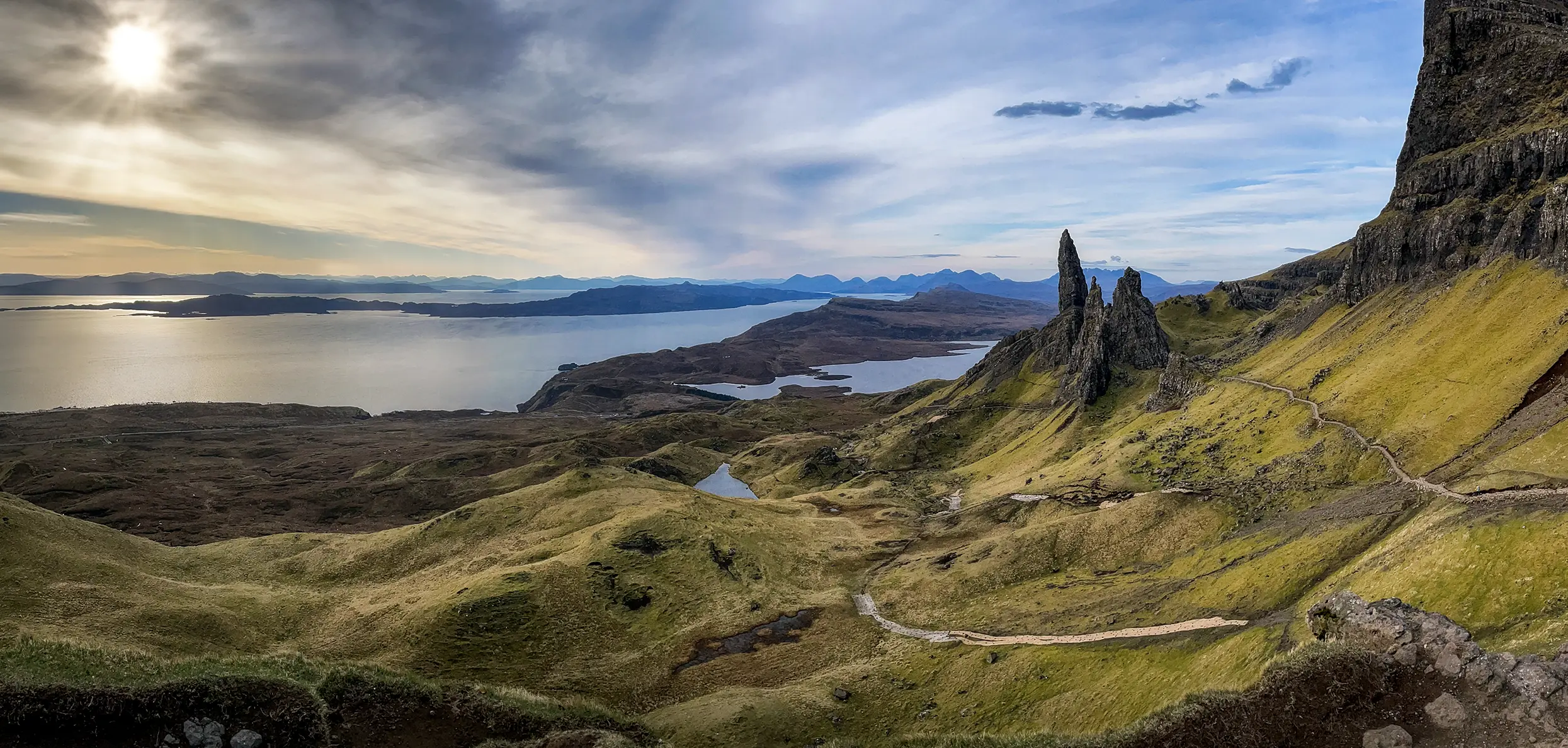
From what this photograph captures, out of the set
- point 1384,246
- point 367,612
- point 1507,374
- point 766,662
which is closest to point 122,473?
point 367,612

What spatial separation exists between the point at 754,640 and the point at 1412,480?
69.1m

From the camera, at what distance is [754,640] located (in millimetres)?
73750

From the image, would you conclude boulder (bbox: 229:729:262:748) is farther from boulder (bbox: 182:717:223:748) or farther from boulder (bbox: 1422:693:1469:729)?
boulder (bbox: 1422:693:1469:729)

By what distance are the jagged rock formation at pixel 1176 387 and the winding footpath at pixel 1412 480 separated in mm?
26679

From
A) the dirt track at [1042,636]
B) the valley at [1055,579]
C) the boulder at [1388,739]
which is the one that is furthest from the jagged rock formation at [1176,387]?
the boulder at [1388,739]

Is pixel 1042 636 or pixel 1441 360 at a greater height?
pixel 1441 360

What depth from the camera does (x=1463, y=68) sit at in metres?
128

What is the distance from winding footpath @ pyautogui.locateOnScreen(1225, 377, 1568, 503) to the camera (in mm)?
49719

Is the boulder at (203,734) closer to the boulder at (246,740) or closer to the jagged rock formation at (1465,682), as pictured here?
the boulder at (246,740)

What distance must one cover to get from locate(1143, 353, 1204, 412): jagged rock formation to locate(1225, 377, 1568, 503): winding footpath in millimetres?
26679

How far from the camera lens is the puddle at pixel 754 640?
69938 millimetres

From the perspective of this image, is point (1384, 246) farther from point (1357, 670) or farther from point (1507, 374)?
point (1357, 670)

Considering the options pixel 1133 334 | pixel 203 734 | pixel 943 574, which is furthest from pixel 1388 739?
pixel 1133 334

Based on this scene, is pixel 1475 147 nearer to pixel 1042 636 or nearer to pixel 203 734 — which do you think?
pixel 1042 636
